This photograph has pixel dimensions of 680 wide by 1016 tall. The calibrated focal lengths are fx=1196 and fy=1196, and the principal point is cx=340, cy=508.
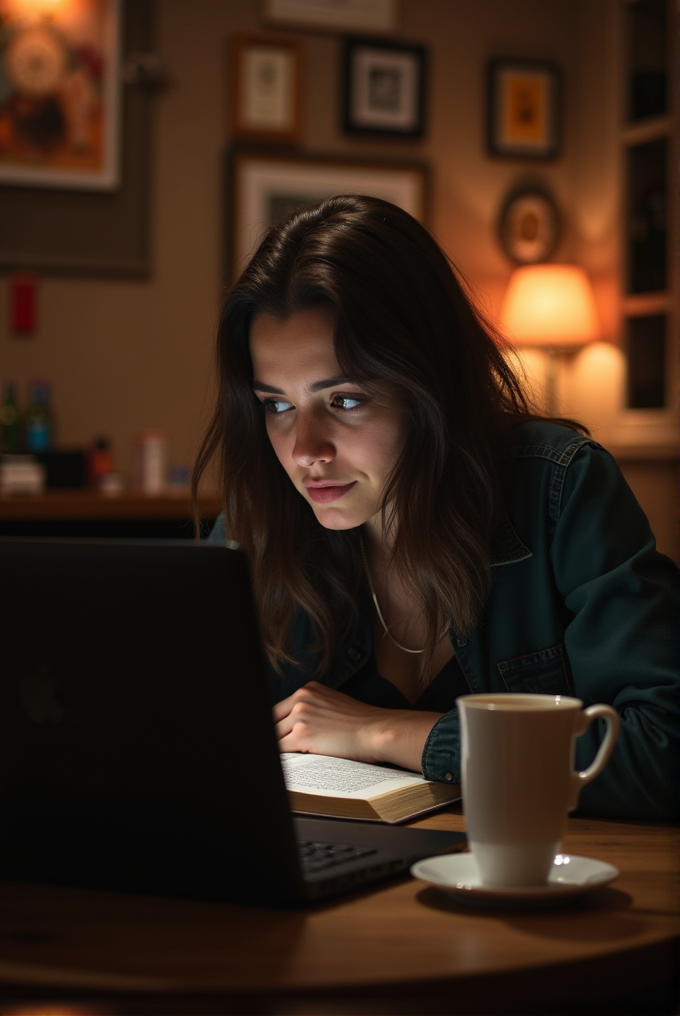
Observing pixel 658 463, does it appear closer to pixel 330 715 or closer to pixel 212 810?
pixel 330 715

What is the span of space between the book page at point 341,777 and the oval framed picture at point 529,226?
356 centimetres

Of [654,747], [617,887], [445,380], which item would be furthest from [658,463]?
[617,887]

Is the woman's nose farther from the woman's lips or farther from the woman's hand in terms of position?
the woman's hand

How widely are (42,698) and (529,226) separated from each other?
403 centimetres

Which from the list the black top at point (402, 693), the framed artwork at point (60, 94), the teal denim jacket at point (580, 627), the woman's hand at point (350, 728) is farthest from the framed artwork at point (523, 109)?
the woman's hand at point (350, 728)

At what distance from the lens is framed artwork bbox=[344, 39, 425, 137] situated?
4.26 meters

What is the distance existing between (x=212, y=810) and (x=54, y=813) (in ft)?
0.45

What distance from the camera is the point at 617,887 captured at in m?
0.81

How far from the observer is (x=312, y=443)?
4.50 ft

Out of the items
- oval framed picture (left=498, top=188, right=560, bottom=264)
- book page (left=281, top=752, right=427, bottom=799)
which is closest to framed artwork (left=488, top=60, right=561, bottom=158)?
oval framed picture (left=498, top=188, right=560, bottom=264)

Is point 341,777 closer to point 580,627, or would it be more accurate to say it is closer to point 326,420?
point 580,627

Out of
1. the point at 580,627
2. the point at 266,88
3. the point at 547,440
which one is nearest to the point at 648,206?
the point at 266,88

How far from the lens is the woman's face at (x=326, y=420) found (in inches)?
54.1

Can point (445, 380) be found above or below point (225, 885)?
above
